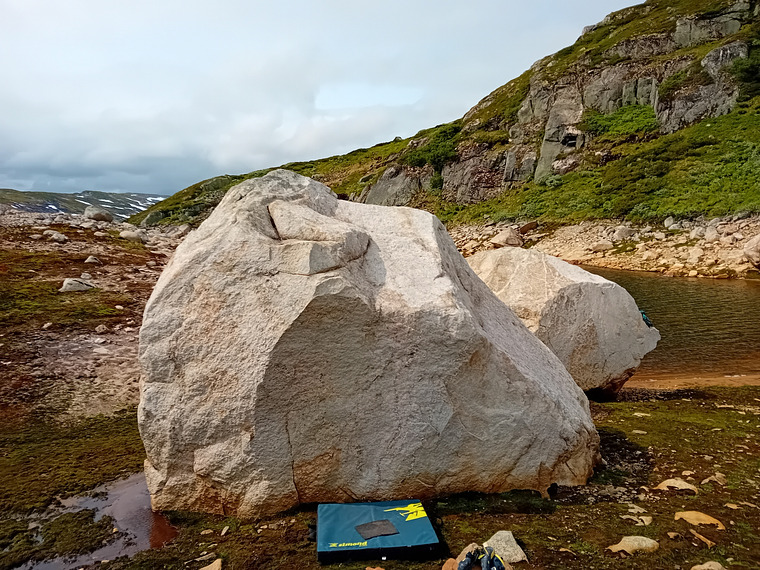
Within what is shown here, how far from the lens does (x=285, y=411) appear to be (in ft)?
22.1

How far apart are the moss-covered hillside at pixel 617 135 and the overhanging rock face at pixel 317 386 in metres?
39.1

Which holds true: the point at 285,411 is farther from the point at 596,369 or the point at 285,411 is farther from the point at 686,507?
the point at 596,369

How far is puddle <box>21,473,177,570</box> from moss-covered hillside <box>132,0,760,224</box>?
4276cm

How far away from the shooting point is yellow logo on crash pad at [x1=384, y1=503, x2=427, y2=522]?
20.8 ft

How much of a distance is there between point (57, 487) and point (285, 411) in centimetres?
408

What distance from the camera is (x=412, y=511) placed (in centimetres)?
650

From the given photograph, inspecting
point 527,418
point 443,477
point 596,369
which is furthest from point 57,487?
point 596,369

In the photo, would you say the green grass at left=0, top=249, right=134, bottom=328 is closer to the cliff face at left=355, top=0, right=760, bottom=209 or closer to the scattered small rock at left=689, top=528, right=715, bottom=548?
the scattered small rock at left=689, top=528, right=715, bottom=548

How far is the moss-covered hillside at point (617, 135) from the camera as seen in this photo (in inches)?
1732

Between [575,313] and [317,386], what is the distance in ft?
26.6

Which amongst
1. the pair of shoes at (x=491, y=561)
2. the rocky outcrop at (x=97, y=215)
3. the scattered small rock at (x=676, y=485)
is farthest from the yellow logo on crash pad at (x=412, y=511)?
the rocky outcrop at (x=97, y=215)

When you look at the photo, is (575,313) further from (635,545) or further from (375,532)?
(375,532)

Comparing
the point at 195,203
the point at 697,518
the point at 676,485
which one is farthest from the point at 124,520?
the point at 195,203

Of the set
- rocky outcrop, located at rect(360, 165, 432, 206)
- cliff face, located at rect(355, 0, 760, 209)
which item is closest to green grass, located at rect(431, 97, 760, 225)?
cliff face, located at rect(355, 0, 760, 209)
